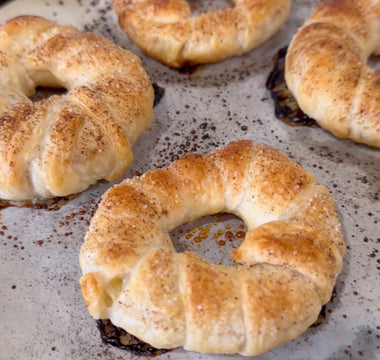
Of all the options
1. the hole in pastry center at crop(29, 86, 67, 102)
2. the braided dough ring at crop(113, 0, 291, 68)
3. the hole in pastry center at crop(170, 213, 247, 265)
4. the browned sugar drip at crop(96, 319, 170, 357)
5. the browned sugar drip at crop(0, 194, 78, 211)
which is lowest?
the browned sugar drip at crop(96, 319, 170, 357)

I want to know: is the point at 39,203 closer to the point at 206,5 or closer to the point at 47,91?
the point at 47,91

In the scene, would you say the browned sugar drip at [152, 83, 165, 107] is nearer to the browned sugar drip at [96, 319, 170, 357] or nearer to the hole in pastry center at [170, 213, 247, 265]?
the hole in pastry center at [170, 213, 247, 265]

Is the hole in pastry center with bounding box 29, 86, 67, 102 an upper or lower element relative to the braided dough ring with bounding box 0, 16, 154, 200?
lower

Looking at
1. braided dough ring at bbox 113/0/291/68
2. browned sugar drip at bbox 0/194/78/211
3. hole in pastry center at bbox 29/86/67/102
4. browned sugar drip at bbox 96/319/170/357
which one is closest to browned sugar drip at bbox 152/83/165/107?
braided dough ring at bbox 113/0/291/68

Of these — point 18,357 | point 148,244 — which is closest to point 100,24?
point 148,244

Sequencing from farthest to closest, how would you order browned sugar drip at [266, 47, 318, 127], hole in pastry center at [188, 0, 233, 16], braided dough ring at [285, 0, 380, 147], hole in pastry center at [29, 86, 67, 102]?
hole in pastry center at [188, 0, 233, 16] → hole in pastry center at [29, 86, 67, 102] → browned sugar drip at [266, 47, 318, 127] → braided dough ring at [285, 0, 380, 147]

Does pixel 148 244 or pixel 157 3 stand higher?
pixel 157 3

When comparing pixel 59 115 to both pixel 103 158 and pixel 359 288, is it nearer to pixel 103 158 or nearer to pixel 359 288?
pixel 103 158
